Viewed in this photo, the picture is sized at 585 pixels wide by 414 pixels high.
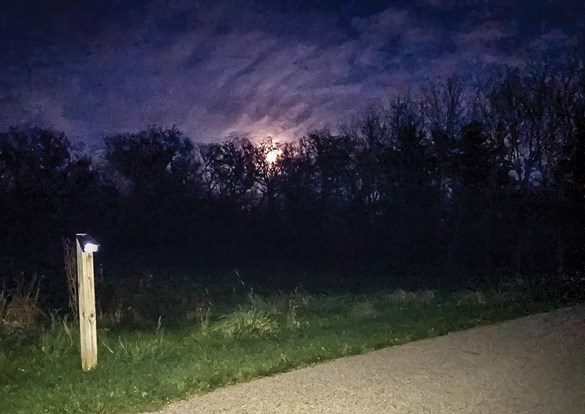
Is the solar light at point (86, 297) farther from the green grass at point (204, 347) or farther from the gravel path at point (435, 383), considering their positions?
the gravel path at point (435, 383)

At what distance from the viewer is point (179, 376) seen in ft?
24.1

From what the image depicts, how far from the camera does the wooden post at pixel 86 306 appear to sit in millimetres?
8023

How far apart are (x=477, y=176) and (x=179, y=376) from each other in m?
27.7

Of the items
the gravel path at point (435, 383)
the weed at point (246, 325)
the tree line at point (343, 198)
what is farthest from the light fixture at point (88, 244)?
the tree line at point (343, 198)

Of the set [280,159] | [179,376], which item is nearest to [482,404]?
[179,376]

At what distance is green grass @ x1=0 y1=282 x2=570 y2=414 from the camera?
680cm

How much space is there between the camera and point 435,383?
701 centimetres

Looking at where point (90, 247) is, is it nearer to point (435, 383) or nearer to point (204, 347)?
point (204, 347)

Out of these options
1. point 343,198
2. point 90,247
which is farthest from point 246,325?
point 343,198

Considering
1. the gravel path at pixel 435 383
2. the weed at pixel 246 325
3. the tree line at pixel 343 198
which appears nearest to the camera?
the gravel path at pixel 435 383

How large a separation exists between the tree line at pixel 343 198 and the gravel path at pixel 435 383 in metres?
11.6

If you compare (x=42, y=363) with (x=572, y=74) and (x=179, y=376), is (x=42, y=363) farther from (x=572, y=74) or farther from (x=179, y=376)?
(x=572, y=74)

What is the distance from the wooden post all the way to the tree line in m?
15.1

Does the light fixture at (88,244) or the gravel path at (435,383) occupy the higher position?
the light fixture at (88,244)
